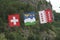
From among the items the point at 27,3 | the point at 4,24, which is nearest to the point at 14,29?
the point at 4,24

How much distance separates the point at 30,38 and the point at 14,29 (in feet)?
7.44

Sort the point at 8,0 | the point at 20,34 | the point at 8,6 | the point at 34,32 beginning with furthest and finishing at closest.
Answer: the point at 8,0, the point at 8,6, the point at 34,32, the point at 20,34

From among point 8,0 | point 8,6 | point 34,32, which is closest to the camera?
point 34,32

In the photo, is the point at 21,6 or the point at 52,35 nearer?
the point at 52,35

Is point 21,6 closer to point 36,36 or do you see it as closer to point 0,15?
point 0,15

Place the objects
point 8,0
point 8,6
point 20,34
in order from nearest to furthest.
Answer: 1. point 20,34
2. point 8,6
3. point 8,0

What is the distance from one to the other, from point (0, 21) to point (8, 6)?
12.1ft

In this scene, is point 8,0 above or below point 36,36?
above

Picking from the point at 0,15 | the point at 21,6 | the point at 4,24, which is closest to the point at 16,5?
the point at 21,6

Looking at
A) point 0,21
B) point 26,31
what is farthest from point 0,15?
point 26,31

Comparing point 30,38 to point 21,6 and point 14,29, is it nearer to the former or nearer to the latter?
point 14,29

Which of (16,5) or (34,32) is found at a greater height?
(16,5)

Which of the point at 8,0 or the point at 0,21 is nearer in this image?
the point at 0,21

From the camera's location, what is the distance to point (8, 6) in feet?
144
